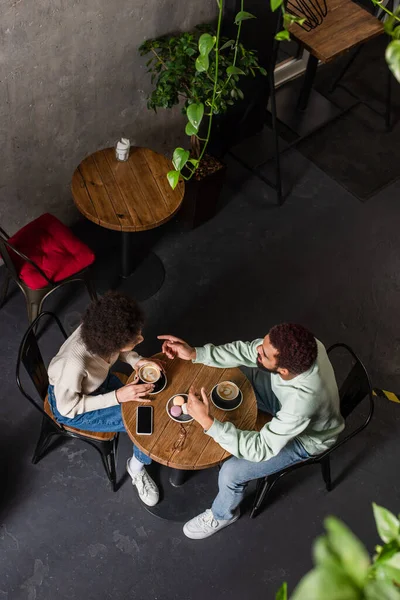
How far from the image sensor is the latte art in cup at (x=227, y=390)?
9.27 feet

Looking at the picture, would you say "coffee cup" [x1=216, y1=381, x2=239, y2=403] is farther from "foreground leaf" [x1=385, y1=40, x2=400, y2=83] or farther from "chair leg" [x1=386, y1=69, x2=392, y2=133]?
"chair leg" [x1=386, y1=69, x2=392, y2=133]

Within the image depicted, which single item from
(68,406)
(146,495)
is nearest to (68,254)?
(68,406)

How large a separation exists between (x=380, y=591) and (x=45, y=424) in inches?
115

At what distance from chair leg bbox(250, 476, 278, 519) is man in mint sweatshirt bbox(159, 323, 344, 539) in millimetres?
179

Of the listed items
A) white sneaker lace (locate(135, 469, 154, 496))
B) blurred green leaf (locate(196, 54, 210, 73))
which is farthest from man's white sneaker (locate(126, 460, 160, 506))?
blurred green leaf (locate(196, 54, 210, 73))

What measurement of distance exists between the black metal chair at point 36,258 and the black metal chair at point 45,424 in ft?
1.35

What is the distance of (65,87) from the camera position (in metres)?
3.48

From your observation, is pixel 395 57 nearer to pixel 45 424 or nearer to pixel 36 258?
pixel 45 424

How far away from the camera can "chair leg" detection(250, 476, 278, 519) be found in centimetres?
313

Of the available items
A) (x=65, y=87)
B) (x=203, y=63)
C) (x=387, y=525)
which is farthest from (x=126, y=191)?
(x=387, y=525)

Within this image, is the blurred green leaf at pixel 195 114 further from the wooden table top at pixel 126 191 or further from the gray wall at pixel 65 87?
the gray wall at pixel 65 87

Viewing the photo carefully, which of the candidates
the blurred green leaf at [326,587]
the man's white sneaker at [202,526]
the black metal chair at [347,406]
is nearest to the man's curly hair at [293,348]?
the black metal chair at [347,406]

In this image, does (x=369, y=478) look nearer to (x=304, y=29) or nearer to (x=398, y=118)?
(x=304, y=29)

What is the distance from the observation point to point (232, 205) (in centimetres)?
470
